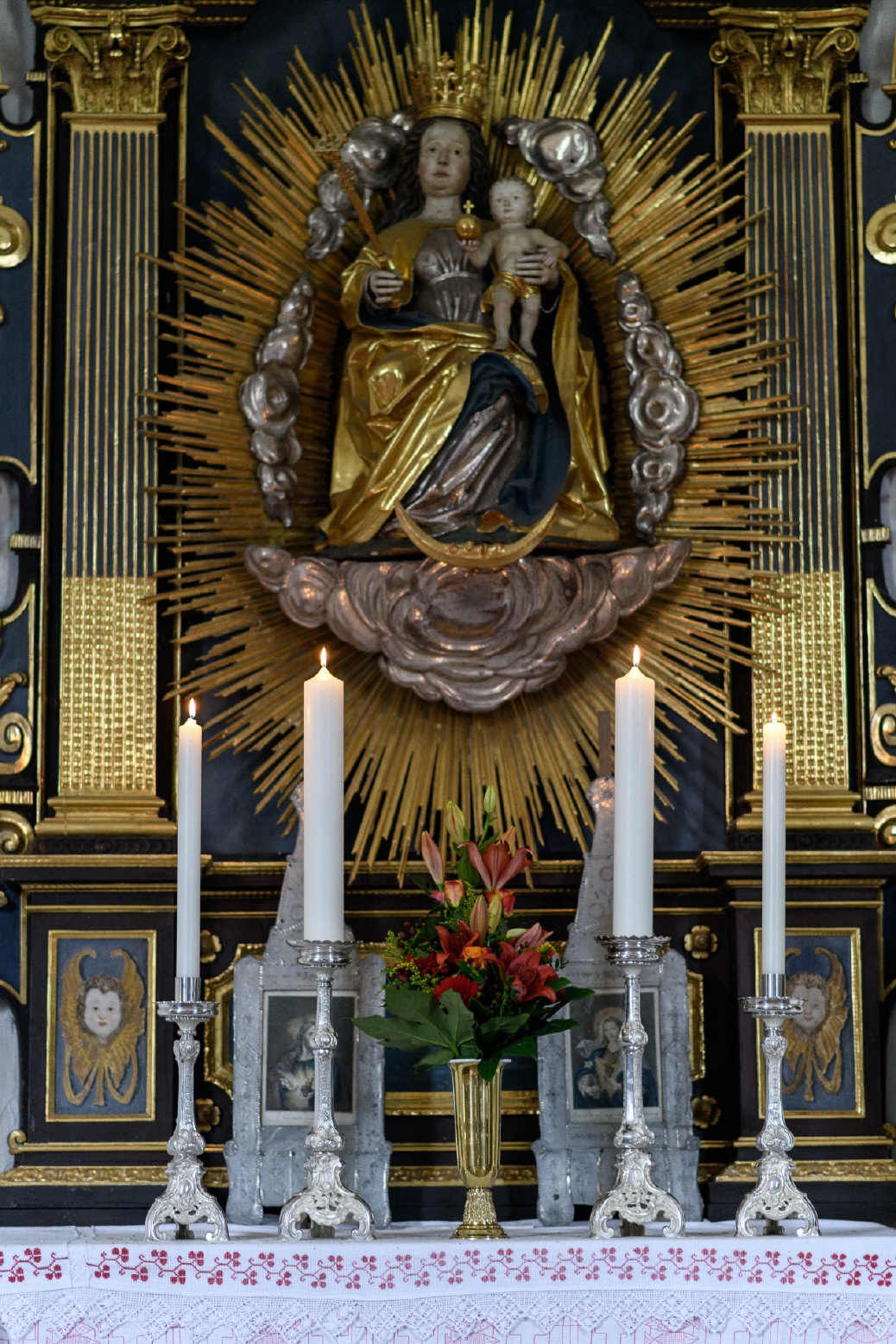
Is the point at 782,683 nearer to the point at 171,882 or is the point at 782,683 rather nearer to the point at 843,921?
the point at 843,921

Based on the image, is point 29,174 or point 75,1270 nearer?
point 75,1270

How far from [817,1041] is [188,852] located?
4.88 ft

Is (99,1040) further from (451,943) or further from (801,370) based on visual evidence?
(801,370)

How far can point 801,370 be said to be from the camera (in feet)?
15.7

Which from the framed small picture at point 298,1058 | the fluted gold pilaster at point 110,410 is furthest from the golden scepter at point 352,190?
the framed small picture at point 298,1058

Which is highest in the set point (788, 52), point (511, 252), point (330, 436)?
point (788, 52)

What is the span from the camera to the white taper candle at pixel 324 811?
3.62 meters

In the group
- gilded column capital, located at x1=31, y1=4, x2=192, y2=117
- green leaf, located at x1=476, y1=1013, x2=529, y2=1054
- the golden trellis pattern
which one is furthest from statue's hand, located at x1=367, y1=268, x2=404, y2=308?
green leaf, located at x1=476, y1=1013, x2=529, y2=1054

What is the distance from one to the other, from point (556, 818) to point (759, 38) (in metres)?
1.92

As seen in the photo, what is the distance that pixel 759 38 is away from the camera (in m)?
4.90

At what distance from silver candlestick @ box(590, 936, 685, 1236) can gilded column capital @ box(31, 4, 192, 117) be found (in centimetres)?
241

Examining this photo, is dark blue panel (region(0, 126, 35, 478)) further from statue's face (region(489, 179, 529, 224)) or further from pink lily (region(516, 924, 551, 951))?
pink lily (region(516, 924, 551, 951))

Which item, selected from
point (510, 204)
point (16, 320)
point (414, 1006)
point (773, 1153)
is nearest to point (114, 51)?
point (16, 320)

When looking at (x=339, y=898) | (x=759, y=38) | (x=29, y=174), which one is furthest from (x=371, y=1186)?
(x=759, y=38)
